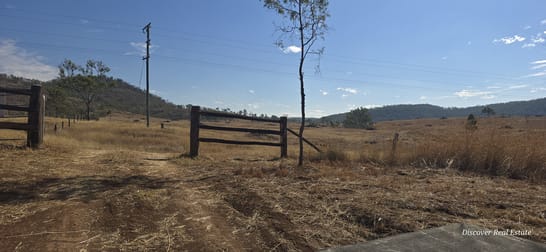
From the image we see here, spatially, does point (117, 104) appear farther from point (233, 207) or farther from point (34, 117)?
point (233, 207)

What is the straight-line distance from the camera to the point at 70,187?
534 centimetres

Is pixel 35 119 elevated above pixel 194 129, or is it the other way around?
pixel 35 119

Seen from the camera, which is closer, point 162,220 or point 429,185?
point 162,220

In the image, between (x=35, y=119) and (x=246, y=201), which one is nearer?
(x=246, y=201)

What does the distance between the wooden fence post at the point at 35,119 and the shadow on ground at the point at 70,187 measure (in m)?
3.95

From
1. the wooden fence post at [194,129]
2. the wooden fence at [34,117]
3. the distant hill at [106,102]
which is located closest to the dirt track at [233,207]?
the wooden fence at [34,117]

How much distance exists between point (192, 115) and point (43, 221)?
6.57 metres

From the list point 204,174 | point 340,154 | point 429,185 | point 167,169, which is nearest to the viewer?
point 429,185

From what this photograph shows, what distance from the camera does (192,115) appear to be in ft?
→ 33.4

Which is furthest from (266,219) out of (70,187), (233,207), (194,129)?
(194,129)

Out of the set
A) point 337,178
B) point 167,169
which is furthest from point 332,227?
point 167,169

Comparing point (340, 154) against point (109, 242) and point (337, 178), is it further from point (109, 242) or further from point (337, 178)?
point (109, 242)

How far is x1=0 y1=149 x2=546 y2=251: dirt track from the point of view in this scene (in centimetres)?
344

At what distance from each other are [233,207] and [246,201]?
315 mm
